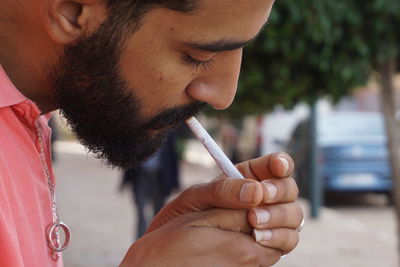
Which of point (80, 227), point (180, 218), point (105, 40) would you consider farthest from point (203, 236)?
point (80, 227)

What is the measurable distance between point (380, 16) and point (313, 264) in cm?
364

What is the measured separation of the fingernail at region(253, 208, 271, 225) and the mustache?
0.30m

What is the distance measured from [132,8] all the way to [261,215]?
0.50 m

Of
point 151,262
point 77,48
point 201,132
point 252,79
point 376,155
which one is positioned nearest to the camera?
point 151,262

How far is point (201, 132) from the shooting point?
1.62 metres

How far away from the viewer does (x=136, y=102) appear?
1.52 metres

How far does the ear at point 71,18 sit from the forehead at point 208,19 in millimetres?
108

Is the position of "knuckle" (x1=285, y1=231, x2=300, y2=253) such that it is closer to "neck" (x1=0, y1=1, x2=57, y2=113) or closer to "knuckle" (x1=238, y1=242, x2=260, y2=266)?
"knuckle" (x1=238, y1=242, x2=260, y2=266)

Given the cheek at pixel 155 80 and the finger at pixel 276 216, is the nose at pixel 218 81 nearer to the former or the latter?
the cheek at pixel 155 80

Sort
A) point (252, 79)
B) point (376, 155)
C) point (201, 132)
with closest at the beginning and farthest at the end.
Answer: point (201, 132) → point (252, 79) → point (376, 155)

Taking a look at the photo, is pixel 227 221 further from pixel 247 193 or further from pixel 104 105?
pixel 104 105

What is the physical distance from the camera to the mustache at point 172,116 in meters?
1.56

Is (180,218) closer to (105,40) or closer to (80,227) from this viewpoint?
(105,40)

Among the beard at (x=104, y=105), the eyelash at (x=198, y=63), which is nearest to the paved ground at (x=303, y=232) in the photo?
the beard at (x=104, y=105)
